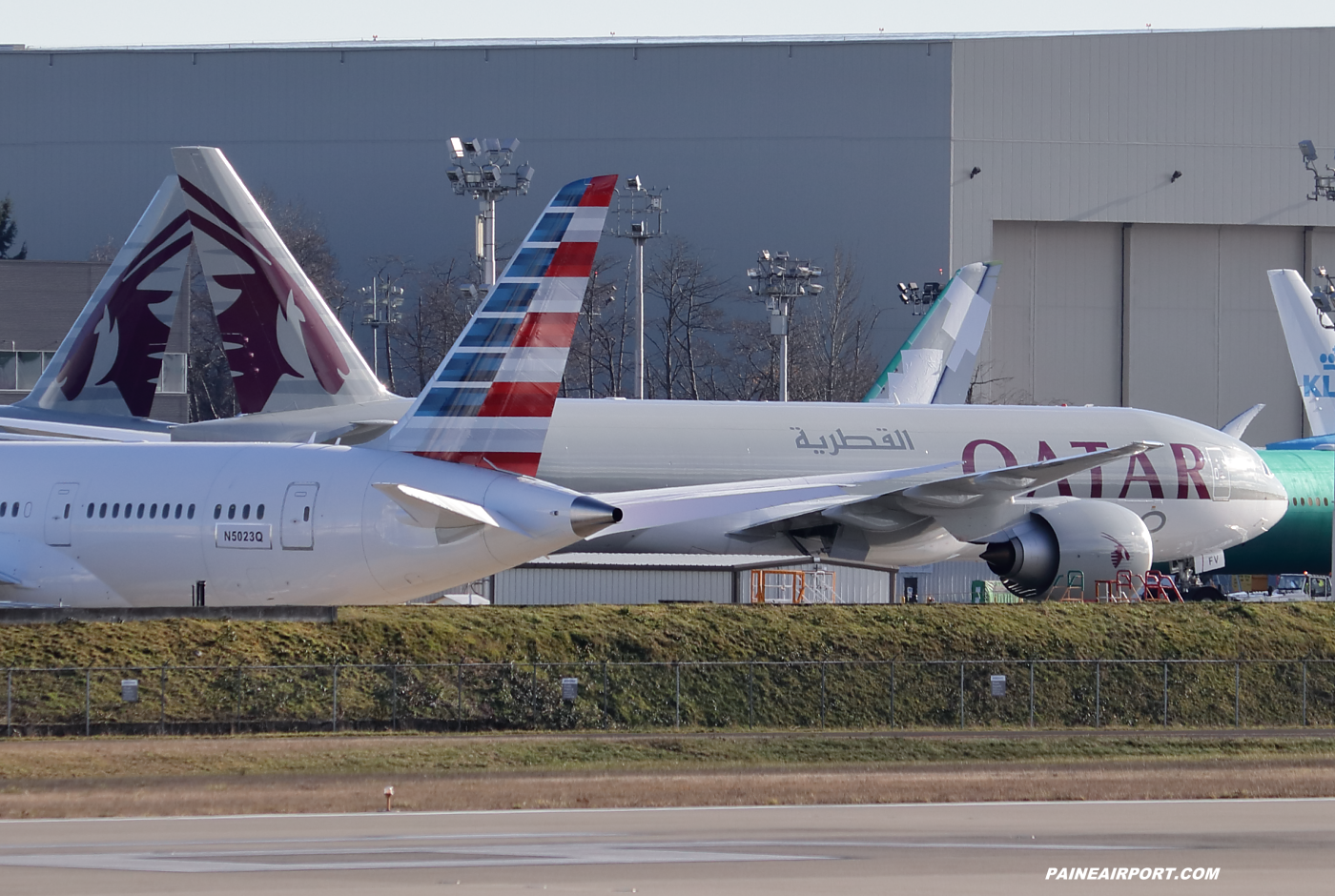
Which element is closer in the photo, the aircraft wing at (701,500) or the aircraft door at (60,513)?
the aircraft wing at (701,500)

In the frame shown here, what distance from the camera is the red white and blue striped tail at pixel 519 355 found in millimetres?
23469

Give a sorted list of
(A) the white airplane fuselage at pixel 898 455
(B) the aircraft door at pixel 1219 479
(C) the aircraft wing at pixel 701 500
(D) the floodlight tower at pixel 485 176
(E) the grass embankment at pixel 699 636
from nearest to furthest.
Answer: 1. (C) the aircraft wing at pixel 701 500
2. (E) the grass embankment at pixel 699 636
3. (A) the white airplane fuselage at pixel 898 455
4. (B) the aircraft door at pixel 1219 479
5. (D) the floodlight tower at pixel 485 176

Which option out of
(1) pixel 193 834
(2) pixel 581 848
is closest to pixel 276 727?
(1) pixel 193 834

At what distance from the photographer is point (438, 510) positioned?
76.7 feet

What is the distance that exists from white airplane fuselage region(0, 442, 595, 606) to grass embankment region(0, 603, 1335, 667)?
114 centimetres

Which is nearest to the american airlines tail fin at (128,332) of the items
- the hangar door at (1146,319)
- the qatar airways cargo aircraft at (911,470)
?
the qatar airways cargo aircraft at (911,470)

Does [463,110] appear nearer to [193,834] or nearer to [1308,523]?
[1308,523]

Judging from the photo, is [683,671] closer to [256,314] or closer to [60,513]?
[256,314]

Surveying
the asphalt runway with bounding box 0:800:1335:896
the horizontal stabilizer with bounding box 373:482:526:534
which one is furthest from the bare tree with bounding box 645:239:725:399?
the asphalt runway with bounding box 0:800:1335:896

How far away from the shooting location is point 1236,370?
87688 millimetres

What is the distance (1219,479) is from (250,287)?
2165 centimetres

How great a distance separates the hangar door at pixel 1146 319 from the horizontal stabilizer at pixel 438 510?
6568 cm

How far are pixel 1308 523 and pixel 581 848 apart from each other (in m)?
39.2

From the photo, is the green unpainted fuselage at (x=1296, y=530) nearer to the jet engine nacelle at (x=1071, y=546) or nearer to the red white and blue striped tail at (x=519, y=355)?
the jet engine nacelle at (x=1071, y=546)
